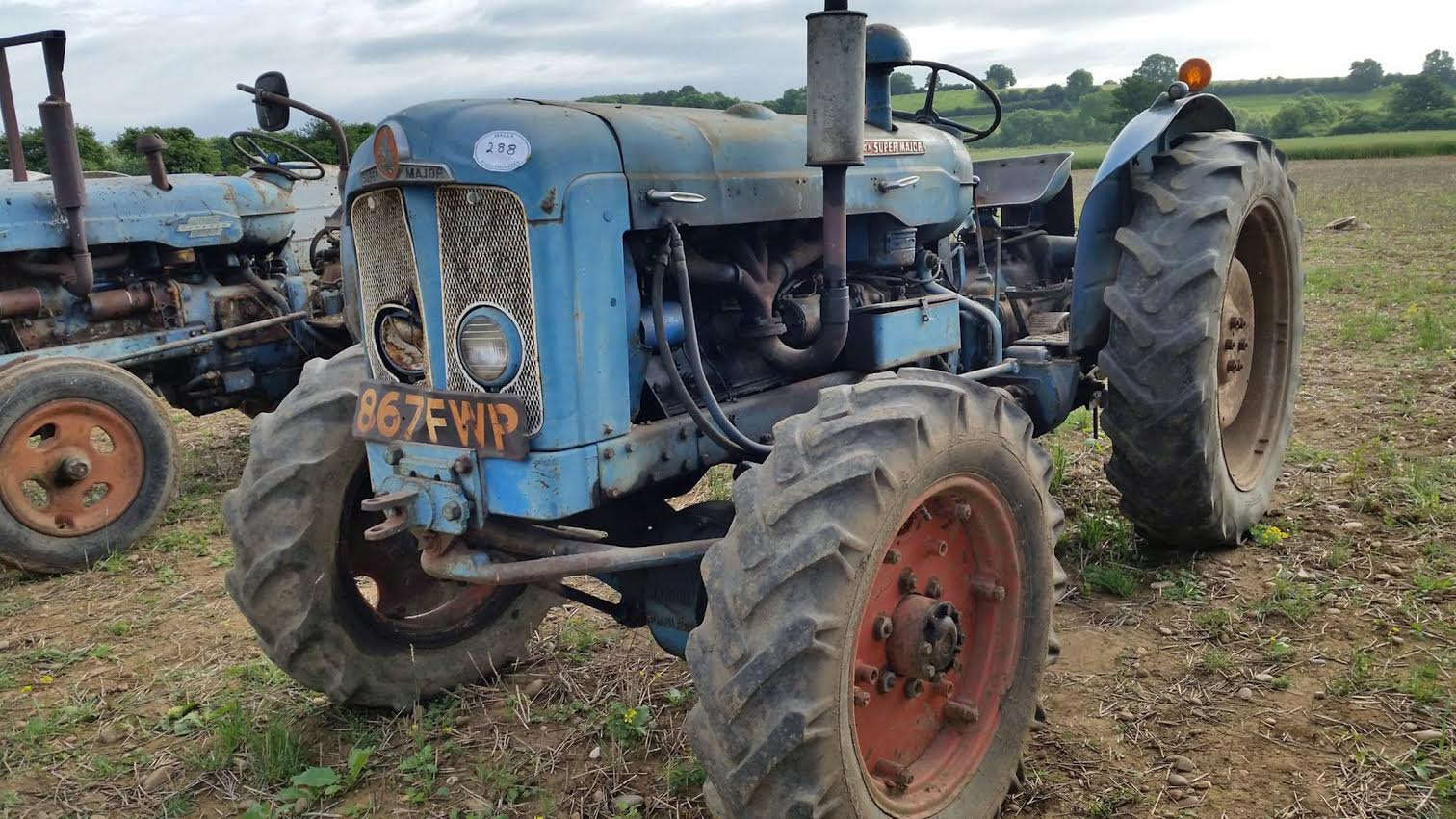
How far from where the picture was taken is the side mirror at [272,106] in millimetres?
4191

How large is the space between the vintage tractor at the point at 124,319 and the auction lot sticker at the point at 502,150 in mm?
2397

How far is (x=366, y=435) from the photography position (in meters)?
2.86

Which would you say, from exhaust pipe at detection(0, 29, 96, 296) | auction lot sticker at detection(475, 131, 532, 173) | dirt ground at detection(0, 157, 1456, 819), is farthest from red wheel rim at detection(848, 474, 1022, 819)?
exhaust pipe at detection(0, 29, 96, 296)

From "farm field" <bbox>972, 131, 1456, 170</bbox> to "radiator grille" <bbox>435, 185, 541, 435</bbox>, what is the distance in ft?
109

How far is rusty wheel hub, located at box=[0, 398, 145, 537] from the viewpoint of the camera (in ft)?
16.9

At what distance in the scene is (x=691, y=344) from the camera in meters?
2.90

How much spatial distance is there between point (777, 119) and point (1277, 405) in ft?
9.10

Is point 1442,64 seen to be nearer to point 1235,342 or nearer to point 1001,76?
point 1001,76

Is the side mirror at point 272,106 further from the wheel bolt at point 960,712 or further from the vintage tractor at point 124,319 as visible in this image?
the wheel bolt at point 960,712

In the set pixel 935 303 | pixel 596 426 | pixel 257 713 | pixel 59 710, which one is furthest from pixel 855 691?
pixel 59 710

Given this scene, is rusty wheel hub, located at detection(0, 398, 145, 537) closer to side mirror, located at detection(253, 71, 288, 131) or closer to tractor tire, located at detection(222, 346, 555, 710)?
side mirror, located at detection(253, 71, 288, 131)

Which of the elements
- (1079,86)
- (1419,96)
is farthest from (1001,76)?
(1419,96)

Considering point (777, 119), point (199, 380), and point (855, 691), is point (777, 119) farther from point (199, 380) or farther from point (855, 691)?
point (199, 380)

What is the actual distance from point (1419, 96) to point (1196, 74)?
183 ft
